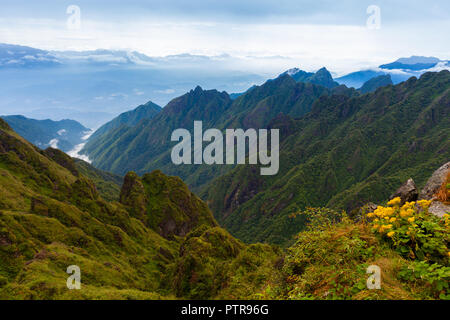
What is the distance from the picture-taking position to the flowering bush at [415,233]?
725cm

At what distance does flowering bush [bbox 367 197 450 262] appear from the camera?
7.25 m

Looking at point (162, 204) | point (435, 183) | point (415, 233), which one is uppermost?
point (415, 233)

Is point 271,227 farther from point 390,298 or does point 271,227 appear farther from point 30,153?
point 390,298

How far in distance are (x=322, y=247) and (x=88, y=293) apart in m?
12.0

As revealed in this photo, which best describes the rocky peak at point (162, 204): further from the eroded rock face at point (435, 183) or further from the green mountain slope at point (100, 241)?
the eroded rock face at point (435, 183)

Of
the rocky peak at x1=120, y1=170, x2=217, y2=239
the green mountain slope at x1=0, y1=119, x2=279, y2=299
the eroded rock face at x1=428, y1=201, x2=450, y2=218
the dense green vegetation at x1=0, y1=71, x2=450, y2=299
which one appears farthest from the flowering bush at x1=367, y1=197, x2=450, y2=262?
the rocky peak at x1=120, y1=170, x2=217, y2=239

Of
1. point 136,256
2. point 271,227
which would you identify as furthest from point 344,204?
point 136,256

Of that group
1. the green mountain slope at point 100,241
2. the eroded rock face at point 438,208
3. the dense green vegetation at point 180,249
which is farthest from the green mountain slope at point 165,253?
the eroded rock face at point 438,208

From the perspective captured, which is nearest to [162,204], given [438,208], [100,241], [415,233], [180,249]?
[100,241]

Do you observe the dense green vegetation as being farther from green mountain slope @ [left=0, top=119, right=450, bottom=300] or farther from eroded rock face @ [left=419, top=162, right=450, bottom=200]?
eroded rock face @ [left=419, top=162, right=450, bottom=200]

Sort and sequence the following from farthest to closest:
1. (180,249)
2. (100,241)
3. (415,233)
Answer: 1. (100,241)
2. (180,249)
3. (415,233)

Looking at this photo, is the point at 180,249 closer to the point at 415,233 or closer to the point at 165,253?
the point at 165,253

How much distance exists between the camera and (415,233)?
7.61 m
